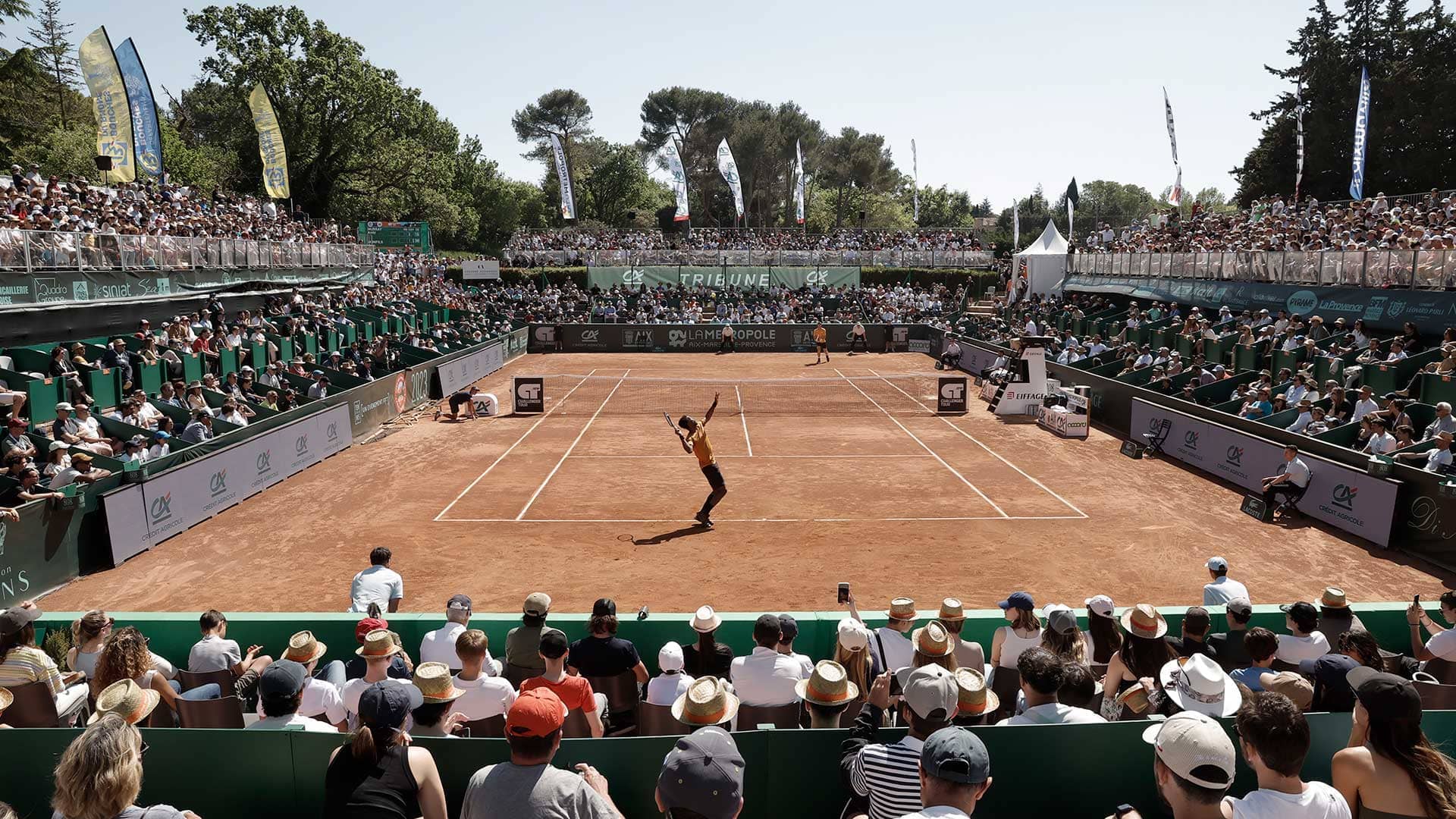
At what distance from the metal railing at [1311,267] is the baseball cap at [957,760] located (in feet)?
88.0

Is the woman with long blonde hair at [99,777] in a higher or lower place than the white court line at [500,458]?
higher

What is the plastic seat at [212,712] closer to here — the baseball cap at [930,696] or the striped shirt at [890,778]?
the striped shirt at [890,778]

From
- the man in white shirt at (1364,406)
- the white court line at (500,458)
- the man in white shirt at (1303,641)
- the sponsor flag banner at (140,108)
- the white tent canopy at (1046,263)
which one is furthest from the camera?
the white tent canopy at (1046,263)

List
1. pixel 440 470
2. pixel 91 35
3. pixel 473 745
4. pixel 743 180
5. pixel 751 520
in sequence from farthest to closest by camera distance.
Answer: pixel 743 180
pixel 91 35
pixel 440 470
pixel 751 520
pixel 473 745

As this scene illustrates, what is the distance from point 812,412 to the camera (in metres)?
29.4

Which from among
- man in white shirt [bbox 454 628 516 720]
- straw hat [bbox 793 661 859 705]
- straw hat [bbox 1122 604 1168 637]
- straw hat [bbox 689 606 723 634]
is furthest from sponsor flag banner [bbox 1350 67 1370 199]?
man in white shirt [bbox 454 628 516 720]

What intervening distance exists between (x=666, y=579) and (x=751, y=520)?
11.6 feet

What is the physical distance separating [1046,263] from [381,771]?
158 ft

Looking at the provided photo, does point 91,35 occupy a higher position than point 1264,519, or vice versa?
point 91,35

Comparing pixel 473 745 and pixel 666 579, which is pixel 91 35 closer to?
pixel 666 579

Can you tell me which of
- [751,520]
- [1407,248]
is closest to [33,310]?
[751,520]

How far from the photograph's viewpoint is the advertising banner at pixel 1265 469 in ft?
51.2

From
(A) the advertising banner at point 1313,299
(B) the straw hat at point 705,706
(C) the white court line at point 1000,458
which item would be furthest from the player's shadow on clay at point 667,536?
(A) the advertising banner at point 1313,299

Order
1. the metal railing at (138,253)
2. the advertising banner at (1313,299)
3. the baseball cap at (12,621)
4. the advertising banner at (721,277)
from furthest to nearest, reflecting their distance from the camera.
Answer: the advertising banner at (721,277) → the advertising banner at (1313,299) → the metal railing at (138,253) → the baseball cap at (12,621)
